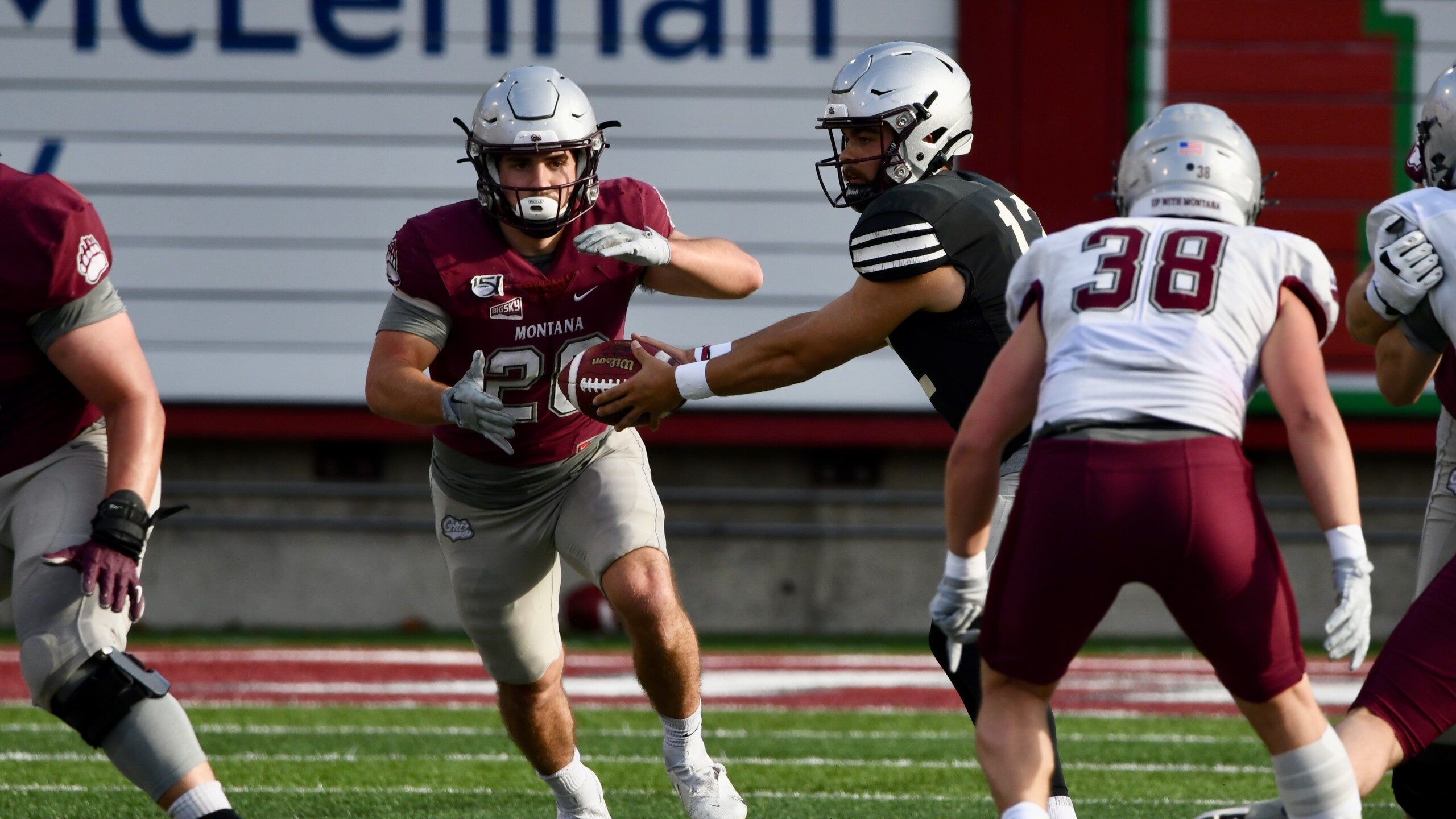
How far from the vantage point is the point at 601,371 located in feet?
11.8

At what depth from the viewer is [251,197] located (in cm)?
863

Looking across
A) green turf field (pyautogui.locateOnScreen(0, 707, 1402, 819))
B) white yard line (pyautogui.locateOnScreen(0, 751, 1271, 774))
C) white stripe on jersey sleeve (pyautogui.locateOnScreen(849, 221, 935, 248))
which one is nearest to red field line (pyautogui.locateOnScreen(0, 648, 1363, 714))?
green turf field (pyautogui.locateOnScreen(0, 707, 1402, 819))

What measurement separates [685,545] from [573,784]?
497cm

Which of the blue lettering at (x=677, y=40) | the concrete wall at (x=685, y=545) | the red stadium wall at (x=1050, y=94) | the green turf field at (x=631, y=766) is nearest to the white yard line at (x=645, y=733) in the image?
the green turf field at (x=631, y=766)

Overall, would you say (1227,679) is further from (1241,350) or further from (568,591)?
(568,591)

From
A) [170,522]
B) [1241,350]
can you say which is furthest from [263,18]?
[1241,350]

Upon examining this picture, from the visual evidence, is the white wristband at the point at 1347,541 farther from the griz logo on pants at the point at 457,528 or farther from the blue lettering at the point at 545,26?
the blue lettering at the point at 545,26

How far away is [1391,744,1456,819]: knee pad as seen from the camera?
2.96 metres

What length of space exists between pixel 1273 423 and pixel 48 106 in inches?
257

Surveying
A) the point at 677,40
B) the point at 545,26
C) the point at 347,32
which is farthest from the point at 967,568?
the point at 347,32

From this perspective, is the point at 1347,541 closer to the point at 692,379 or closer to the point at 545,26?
the point at 692,379

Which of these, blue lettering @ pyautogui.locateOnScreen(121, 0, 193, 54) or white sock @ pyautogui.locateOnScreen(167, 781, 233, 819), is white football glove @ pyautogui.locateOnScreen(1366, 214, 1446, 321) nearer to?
white sock @ pyautogui.locateOnScreen(167, 781, 233, 819)

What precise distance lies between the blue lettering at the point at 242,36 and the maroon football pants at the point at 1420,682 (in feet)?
23.5

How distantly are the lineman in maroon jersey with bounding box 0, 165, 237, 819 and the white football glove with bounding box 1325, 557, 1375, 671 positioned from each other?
1824 mm
